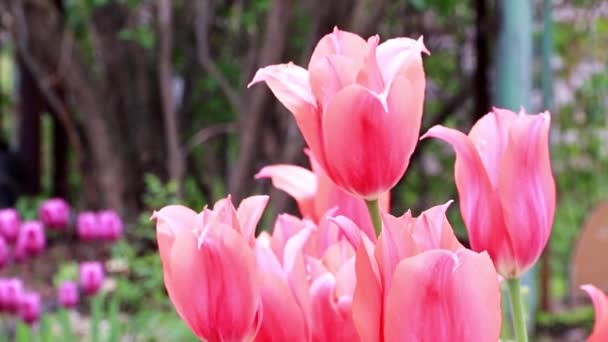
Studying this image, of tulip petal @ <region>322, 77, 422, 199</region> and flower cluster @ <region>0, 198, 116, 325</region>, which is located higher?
tulip petal @ <region>322, 77, 422, 199</region>

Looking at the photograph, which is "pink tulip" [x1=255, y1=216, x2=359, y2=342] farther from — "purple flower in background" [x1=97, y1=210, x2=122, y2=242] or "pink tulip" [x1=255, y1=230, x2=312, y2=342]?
"purple flower in background" [x1=97, y1=210, x2=122, y2=242]

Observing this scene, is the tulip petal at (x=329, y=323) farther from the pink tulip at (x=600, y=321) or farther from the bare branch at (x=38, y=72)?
the bare branch at (x=38, y=72)

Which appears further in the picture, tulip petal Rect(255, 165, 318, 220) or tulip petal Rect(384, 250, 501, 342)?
tulip petal Rect(255, 165, 318, 220)

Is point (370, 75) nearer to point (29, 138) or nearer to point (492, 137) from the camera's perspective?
point (492, 137)

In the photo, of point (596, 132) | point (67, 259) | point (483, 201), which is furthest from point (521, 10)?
point (483, 201)

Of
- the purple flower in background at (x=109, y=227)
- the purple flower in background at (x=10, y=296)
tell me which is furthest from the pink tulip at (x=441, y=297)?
the purple flower in background at (x=109, y=227)

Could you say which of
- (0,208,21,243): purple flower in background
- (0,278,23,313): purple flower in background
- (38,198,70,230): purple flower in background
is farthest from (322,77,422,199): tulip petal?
(38,198,70,230): purple flower in background

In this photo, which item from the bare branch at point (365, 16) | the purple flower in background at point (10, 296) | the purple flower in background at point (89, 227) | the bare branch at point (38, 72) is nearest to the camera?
the purple flower in background at point (10, 296)
